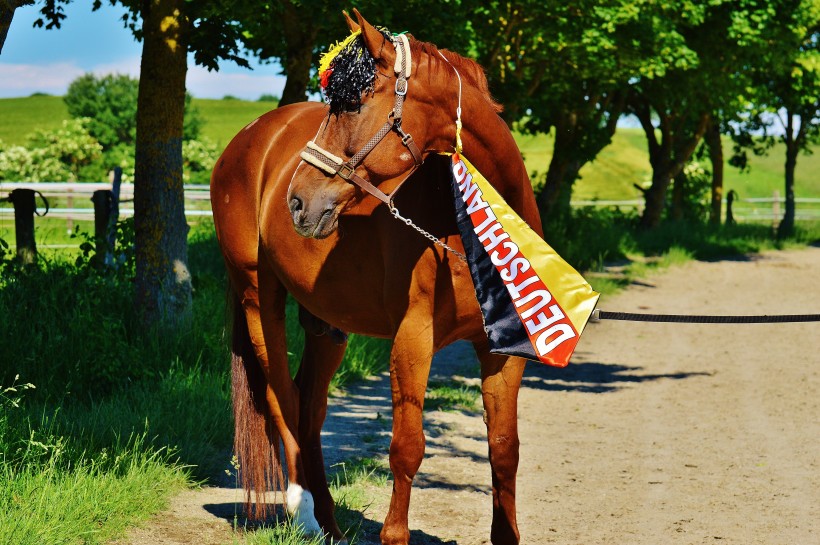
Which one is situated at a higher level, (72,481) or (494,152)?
(494,152)

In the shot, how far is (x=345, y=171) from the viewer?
12.0 feet

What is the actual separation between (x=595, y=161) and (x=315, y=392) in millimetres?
59323

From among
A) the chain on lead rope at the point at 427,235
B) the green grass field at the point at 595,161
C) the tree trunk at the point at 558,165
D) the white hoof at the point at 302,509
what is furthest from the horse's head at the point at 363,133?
the green grass field at the point at 595,161

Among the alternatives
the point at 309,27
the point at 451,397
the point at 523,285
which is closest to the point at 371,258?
the point at 523,285

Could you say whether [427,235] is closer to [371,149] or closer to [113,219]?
[371,149]

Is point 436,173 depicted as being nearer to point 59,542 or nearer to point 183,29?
point 59,542

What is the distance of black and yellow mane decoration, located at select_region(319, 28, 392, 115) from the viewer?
12.0 ft

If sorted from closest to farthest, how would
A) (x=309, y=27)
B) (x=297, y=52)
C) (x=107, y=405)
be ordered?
(x=107, y=405)
(x=309, y=27)
(x=297, y=52)

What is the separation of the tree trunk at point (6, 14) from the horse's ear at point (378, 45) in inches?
78.1

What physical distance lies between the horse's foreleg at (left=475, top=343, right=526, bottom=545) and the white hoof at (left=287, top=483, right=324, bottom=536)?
40.3 inches

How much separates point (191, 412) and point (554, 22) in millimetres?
10921

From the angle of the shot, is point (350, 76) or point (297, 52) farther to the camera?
point (297, 52)

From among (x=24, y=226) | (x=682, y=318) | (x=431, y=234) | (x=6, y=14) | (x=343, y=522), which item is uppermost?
(x=6, y=14)

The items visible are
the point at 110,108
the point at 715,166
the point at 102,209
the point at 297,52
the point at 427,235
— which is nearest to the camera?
the point at 427,235
